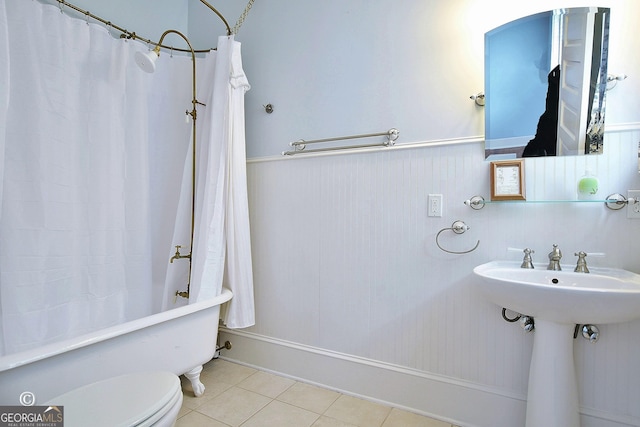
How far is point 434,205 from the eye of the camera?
155 centimetres

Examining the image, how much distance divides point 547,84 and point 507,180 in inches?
17.6

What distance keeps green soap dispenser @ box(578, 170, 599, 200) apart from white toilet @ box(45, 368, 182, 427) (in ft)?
5.68

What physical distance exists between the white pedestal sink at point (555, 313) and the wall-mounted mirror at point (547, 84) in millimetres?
529

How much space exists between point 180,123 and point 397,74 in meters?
1.42

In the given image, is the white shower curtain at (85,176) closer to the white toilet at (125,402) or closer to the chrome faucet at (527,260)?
the white toilet at (125,402)

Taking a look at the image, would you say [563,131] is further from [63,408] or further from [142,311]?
[142,311]

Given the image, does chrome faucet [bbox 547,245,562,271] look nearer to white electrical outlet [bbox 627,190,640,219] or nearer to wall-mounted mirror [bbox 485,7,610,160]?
white electrical outlet [bbox 627,190,640,219]

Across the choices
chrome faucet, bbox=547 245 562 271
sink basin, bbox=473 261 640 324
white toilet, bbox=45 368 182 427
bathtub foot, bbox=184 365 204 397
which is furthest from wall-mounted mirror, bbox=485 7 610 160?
bathtub foot, bbox=184 365 204 397

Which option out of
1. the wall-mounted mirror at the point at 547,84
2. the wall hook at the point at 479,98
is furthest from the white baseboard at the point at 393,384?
the wall hook at the point at 479,98

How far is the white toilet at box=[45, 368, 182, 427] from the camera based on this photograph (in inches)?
33.3

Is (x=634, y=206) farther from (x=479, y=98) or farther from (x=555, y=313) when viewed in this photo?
(x=479, y=98)

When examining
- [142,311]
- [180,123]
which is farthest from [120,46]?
[142,311]

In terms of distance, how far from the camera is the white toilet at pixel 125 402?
0.85 metres

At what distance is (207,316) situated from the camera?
1.67 meters
